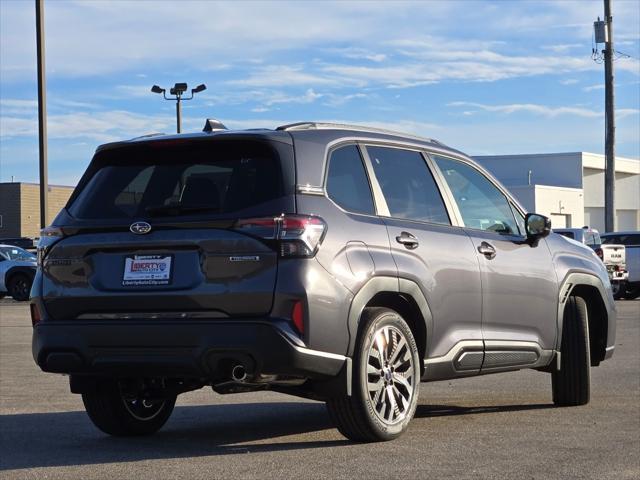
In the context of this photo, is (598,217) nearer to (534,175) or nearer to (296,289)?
(534,175)

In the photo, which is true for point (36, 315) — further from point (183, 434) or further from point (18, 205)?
point (18, 205)

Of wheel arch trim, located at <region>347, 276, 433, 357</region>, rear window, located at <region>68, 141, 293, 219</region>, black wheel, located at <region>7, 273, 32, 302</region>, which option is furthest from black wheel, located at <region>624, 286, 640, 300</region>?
rear window, located at <region>68, 141, 293, 219</region>

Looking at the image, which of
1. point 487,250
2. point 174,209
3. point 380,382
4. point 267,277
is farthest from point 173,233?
point 487,250

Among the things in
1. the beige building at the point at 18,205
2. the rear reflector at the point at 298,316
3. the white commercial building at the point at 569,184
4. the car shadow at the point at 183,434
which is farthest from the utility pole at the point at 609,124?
the beige building at the point at 18,205

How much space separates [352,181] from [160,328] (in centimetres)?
159

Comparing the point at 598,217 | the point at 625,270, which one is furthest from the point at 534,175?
the point at 625,270

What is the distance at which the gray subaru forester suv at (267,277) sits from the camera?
7.29m

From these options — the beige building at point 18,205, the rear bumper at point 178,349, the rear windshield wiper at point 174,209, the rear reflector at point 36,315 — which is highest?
the beige building at point 18,205

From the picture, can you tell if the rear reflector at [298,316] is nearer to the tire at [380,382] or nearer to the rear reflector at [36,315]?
the tire at [380,382]

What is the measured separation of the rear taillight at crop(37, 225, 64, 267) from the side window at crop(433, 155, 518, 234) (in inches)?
109

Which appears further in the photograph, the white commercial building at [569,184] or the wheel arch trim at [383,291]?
the white commercial building at [569,184]

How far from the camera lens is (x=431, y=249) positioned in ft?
27.7

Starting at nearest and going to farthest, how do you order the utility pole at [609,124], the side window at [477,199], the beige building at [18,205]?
the side window at [477,199] → the utility pole at [609,124] → the beige building at [18,205]

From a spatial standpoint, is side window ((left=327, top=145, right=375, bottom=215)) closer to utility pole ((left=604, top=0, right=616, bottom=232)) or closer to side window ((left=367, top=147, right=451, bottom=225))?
side window ((left=367, top=147, right=451, bottom=225))
